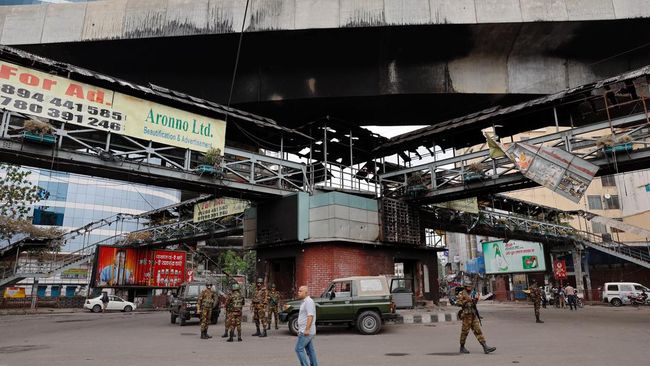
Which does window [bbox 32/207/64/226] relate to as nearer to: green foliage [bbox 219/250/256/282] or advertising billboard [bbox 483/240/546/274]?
green foliage [bbox 219/250/256/282]

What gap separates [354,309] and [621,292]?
1111 inches

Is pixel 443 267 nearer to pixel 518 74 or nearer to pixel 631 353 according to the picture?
pixel 518 74

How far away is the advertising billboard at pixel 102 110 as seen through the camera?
41.6 feet

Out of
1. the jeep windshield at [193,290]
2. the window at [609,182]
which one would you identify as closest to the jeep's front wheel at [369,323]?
the jeep windshield at [193,290]

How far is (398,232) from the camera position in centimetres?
1998

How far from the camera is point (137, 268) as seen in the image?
3378 centimetres

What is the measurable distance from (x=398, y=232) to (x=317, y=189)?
4.37 m

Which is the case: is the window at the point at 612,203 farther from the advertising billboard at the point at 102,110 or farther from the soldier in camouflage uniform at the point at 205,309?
the soldier in camouflage uniform at the point at 205,309

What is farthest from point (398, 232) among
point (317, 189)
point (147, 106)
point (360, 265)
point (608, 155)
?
point (147, 106)

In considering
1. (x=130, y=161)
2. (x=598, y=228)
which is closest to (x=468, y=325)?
(x=130, y=161)

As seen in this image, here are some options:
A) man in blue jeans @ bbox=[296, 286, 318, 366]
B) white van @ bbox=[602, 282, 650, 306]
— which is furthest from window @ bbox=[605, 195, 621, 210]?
man in blue jeans @ bbox=[296, 286, 318, 366]

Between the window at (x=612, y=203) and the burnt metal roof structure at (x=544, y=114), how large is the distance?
35.7 metres

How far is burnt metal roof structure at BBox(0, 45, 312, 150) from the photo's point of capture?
13000mm

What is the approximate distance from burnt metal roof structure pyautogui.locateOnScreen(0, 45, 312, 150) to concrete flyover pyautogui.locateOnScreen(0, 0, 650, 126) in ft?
3.50
